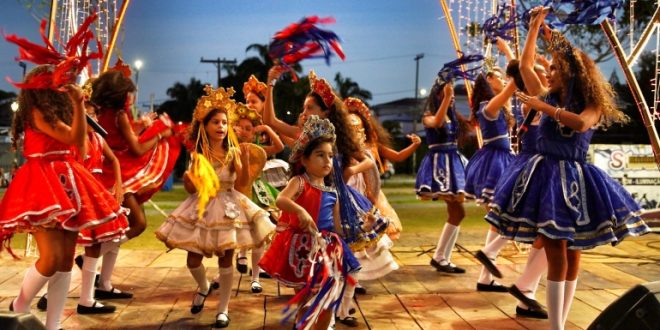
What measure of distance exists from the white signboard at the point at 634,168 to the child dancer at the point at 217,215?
6278mm

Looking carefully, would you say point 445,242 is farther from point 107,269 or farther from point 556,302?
point 107,269

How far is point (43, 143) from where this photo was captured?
364 centimetres

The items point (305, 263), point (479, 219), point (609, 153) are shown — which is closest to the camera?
point (305, 263)

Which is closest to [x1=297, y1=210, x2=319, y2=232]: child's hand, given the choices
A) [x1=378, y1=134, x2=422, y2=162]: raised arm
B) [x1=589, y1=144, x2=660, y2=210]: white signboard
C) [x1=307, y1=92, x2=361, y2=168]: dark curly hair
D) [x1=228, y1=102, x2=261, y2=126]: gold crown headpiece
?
[x1=307, y1=92, x2=361, y2=168]: dark curly hair

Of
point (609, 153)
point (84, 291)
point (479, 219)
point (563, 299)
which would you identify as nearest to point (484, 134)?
point (563, 299)

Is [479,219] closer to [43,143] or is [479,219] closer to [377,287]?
[377,287]

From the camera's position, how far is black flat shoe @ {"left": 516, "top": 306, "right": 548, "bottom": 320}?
→ 4184mm

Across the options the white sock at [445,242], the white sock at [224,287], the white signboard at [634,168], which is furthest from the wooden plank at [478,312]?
the white signboard at [634,168]

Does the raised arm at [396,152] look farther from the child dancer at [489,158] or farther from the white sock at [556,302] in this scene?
the white sock at [556,302]

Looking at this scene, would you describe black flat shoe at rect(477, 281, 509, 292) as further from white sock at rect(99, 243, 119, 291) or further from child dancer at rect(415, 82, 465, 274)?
white sock at rect(99, 243, 119, 291)

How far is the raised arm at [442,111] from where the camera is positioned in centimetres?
568

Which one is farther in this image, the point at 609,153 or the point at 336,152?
the point at 609,153

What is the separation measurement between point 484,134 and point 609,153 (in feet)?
14.6

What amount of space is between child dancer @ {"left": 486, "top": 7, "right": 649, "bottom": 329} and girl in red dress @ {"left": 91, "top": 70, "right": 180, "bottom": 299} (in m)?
2.41
